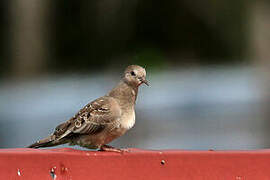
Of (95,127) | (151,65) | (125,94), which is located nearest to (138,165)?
(95,127)

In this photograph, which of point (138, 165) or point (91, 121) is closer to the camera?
point (138, 165)

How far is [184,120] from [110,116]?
22.7ft

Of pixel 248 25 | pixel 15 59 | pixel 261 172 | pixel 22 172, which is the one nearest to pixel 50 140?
pixel 22 172

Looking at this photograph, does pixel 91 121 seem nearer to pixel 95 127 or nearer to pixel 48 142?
pixel 95 127

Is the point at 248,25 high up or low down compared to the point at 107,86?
up

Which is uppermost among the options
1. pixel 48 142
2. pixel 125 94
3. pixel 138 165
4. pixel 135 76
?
pixel 135 76

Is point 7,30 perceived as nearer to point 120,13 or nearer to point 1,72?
point 1,72

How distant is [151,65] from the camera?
A: 819 inches

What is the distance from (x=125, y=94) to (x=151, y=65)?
14.6 m

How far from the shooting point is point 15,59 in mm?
Result: 20391

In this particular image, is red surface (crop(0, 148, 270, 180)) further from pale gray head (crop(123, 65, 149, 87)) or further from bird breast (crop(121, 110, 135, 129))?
pale gray head (crop(123, 65, 149, 87))

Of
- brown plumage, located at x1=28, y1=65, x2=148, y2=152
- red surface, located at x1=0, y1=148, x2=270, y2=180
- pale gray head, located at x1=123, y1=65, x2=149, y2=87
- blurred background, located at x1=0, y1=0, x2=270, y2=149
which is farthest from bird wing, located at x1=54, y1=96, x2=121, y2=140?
blurred background, located at x1=0, y1=0, x2=270, y2=149

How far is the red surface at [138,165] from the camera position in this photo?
13.0ft

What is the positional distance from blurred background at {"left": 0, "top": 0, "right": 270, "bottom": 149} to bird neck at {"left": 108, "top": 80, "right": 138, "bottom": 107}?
559 centimetres
